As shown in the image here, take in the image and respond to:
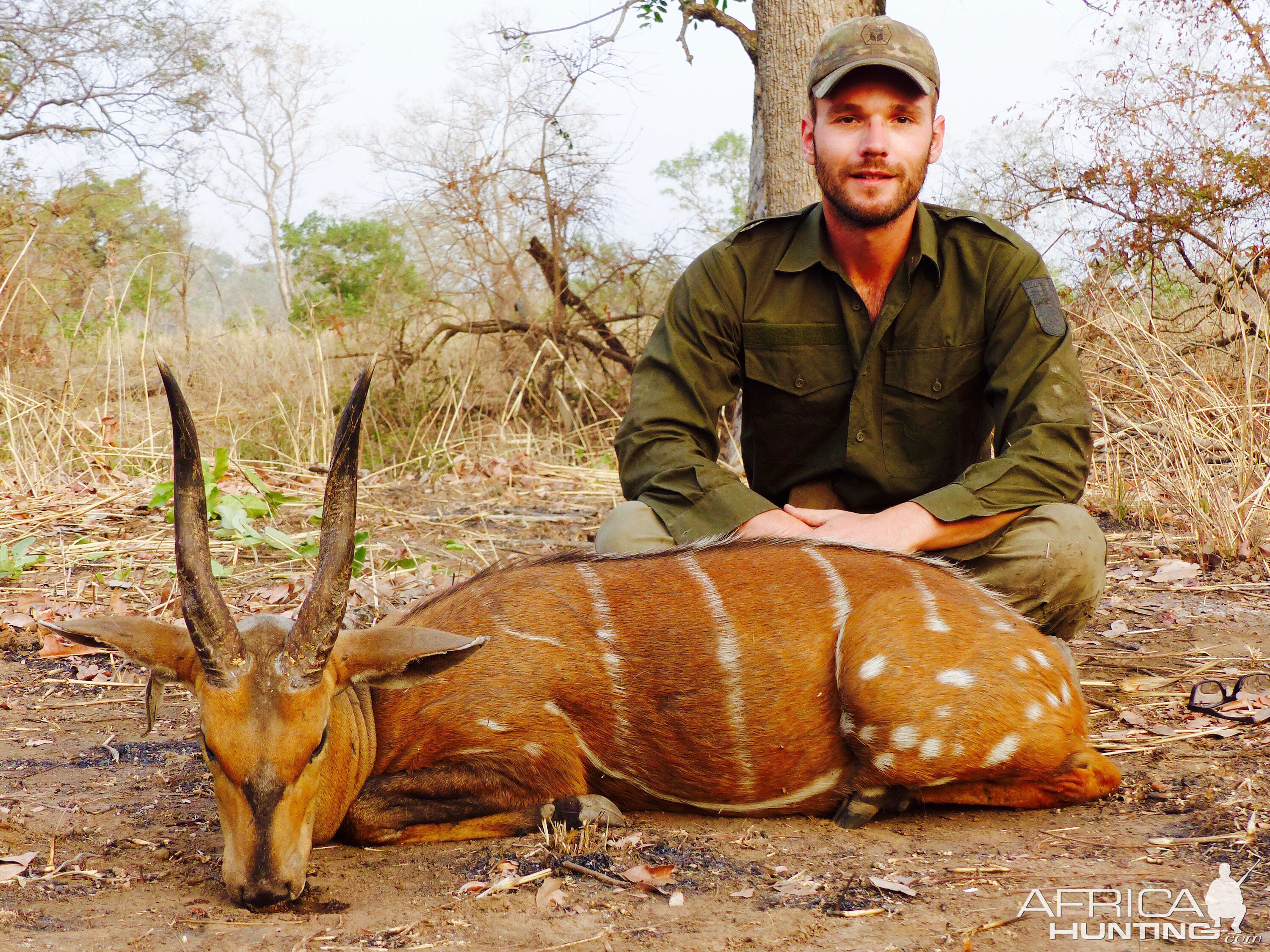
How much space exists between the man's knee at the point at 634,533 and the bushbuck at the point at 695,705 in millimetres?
724

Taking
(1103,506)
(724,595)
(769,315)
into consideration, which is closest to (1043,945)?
(724,595)

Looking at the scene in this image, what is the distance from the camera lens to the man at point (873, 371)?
14.8 ft

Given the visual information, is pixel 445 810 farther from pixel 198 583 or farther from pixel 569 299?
pixel 569 299

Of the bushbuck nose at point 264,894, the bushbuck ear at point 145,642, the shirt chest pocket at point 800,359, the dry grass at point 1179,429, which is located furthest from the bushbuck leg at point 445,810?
the dry grass at point 1179,429

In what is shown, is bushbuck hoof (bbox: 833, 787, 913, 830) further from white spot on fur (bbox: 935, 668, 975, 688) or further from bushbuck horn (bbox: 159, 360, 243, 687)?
bushbuck horn (bbox: 159, 360, 243, 687)

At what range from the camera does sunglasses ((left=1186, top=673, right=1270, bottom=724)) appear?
13.8 ft

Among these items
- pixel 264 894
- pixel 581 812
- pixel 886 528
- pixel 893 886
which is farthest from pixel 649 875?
pixel 886 528

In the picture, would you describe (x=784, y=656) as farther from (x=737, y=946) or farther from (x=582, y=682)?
(x=737, y=946)

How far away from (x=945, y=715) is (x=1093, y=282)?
5546mm

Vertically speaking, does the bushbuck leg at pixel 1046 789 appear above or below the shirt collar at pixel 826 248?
below

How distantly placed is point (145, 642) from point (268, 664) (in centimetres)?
41

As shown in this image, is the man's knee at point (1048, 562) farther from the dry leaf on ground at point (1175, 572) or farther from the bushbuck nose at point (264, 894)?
the bushbuck nose at point (264, 894)

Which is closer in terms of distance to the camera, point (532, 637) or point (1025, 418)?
point (532, 637)

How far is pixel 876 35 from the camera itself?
16.0ft
